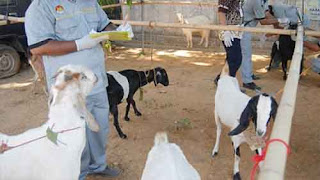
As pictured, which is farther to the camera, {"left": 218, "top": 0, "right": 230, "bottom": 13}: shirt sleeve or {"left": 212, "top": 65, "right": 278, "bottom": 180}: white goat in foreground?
{"left": 218, "top": 0, "right": 230, "bottom": 13}: shirt sleeve

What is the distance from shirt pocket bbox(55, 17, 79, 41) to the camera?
297 cm

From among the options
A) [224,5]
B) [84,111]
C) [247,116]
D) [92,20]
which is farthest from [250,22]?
[84,111]

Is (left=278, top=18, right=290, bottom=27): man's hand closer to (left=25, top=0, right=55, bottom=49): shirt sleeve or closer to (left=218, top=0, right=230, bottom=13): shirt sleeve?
(left=218, top=0, right=230, bottom=13): shirt sleeve

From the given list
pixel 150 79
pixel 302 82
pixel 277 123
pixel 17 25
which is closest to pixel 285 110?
pixel 277 123

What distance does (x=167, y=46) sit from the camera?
9.64 metres

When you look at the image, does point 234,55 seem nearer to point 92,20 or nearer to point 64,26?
point 92,20

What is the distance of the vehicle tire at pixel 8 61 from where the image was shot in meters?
7.26

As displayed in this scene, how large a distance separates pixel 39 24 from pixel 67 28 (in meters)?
0.24

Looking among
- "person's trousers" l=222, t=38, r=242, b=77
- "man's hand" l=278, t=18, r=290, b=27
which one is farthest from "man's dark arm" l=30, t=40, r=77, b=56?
"man's hand" l=278, t=18, r=290, b=27

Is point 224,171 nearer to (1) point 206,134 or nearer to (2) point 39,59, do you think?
(1) point 206,134

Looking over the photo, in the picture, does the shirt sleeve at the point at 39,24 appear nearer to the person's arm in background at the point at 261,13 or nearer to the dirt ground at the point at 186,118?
the dirt ground at the point at 186,118

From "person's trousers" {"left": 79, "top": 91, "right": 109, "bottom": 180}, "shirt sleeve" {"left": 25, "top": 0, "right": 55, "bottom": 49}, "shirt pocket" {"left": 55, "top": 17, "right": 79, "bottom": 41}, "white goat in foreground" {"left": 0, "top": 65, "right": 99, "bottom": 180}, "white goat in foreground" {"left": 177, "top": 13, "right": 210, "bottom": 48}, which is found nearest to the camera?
"white goat in foreground" {"left": 0, "top": 65, "right": 99, "bottom": 180}

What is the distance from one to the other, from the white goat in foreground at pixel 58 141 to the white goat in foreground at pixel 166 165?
51 centimetres

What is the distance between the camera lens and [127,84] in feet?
16.0
